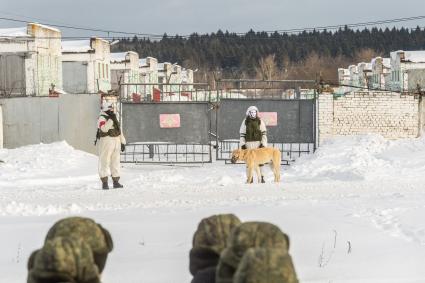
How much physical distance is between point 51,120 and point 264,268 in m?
18.6

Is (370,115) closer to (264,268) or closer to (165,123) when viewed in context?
(165,123)

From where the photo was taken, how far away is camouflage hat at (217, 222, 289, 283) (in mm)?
3295

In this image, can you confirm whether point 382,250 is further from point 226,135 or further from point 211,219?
point 226,135

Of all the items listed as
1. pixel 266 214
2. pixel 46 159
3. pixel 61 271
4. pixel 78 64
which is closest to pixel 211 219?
pixel 61 271

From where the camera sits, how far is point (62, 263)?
339cm

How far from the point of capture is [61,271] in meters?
3.40

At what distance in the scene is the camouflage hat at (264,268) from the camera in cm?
279

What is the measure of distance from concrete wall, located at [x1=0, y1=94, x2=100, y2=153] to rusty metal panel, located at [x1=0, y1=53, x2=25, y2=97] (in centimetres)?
974

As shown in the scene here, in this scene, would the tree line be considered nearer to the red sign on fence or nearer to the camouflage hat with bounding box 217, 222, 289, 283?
the red sign on fence

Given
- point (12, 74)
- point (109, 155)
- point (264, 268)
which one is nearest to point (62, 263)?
point (264, 268)

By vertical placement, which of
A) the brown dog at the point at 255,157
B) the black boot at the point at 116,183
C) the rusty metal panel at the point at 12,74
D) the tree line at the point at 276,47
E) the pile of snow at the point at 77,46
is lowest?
the black boot at the point at 116,183

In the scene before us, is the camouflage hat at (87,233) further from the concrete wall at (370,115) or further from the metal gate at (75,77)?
the metal gate at (75,77)

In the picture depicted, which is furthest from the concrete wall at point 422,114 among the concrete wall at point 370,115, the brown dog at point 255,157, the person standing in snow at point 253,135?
the person standing in snow at point 253,135

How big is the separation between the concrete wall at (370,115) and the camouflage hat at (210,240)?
56.7 ft
